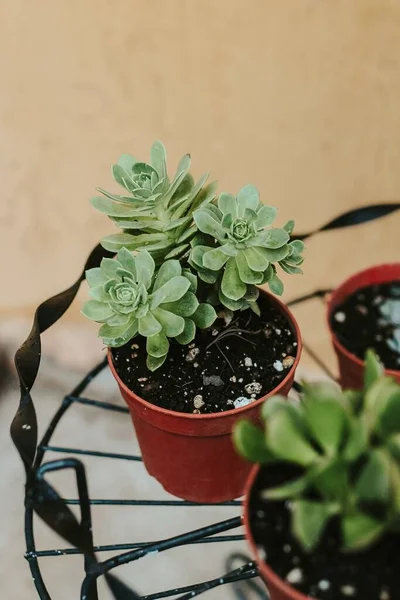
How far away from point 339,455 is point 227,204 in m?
0.28

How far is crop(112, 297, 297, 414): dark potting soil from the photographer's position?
592 millimetres

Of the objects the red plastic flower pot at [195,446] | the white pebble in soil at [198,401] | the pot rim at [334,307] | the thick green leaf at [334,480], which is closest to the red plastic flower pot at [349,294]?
the pot rim at [334,307]

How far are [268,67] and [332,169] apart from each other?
0.21 m

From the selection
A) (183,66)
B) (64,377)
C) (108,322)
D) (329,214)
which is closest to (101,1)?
(183,66)

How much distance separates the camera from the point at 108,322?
0.56 metres

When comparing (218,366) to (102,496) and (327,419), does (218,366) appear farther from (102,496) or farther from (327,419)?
(102,496)

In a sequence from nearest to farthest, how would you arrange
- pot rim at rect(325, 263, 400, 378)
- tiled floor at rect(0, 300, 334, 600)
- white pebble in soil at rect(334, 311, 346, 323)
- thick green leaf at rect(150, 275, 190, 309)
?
1. thick green leaf at rect(150, 275, 190, 309)
2. pot rim at rect(325, 263, 400, 378)
3. white pebble in soil at rect(334, 311, 346, 323)
4. tiled floor at rect(0, 300, 334, 600)

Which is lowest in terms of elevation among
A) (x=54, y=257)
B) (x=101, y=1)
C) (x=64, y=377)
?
(x=64, y=377)

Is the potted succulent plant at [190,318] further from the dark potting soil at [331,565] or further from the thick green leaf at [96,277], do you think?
the dark potting soil at [331,565]

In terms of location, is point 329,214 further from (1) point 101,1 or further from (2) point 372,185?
(1) point 101,1

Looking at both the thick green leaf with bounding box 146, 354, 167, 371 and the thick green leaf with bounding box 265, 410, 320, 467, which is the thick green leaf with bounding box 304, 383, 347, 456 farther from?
the thick green leaf with bounding box 146, 354, 167, 371

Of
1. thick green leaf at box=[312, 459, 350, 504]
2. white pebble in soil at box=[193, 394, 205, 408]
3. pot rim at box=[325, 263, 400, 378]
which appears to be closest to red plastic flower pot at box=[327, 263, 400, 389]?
pot rim at box=[325, 263, 400, 378]

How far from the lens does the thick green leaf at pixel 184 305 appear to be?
0.58m

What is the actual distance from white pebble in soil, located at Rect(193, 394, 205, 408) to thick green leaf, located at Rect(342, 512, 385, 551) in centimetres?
24
